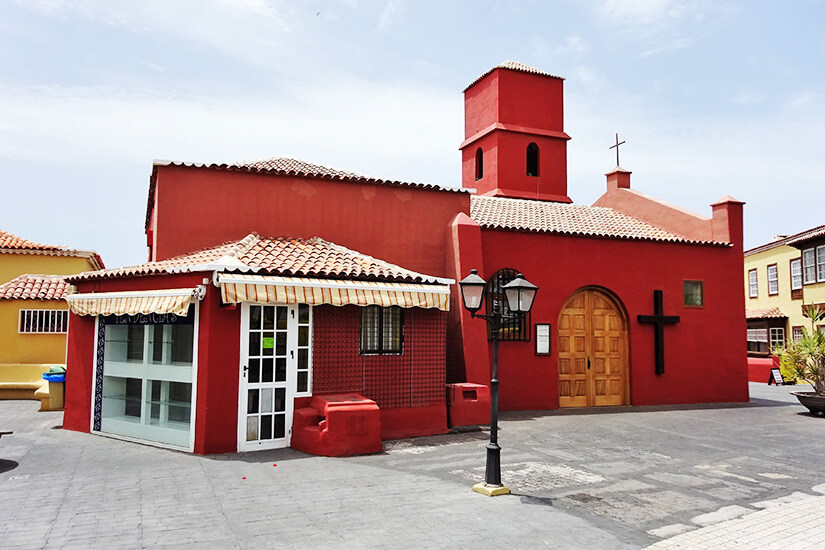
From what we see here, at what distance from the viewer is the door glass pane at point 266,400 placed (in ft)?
34.3

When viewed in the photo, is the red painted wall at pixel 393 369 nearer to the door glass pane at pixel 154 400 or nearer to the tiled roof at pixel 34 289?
the door glass pane at pixel 154 400

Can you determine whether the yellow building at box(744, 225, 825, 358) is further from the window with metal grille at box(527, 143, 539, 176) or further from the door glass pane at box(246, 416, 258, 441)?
the door glass pane at box(246, 416, 258, 441)

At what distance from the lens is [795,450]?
11141 mm

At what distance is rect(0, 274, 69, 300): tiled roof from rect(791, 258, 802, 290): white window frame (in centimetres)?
3218

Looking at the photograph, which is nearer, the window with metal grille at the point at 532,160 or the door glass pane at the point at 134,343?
the door glass pane at the point at 134,343

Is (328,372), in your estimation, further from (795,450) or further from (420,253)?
(795,450)

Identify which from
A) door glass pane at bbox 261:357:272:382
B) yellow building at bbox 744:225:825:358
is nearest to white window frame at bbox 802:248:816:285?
yellow building at bbox 744:225:825:358

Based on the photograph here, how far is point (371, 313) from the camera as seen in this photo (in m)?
11.8

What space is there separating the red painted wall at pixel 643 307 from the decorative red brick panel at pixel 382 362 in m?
1.97

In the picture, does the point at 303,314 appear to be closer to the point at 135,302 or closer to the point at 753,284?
the point at 135,302

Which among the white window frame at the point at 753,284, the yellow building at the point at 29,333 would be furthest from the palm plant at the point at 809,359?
the white window frame at the point at 753,284

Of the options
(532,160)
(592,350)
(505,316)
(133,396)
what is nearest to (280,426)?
(133,396)

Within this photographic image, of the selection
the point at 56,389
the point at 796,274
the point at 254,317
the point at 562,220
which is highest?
the point at 562,220

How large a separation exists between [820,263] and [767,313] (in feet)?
15.5
